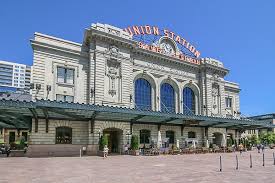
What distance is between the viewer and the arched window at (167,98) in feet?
168

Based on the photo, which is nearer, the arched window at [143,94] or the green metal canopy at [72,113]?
the green metal canopy at [72,113]

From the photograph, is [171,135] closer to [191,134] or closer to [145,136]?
[191,134]

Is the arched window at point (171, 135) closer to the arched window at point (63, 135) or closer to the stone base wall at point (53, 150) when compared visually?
the stone base wall at point (53, 150)

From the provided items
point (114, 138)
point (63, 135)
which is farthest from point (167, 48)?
point (63, 135)

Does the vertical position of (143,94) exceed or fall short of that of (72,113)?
it exceeds it

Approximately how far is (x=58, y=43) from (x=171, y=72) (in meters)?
20.5

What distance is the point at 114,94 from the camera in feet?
140

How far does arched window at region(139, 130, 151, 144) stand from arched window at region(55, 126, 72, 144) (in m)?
11.6

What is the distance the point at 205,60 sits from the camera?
2250 inches

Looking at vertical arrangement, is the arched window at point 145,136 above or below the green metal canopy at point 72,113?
below

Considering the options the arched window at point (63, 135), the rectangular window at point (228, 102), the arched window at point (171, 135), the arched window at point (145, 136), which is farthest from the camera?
the rectangular window at point (228, 102)

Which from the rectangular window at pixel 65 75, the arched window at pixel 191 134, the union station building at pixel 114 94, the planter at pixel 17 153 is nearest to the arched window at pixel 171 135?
the union station building at pixel 114 94

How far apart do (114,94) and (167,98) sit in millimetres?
12921

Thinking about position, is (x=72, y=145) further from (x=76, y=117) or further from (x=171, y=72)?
(x=171, y=72)
